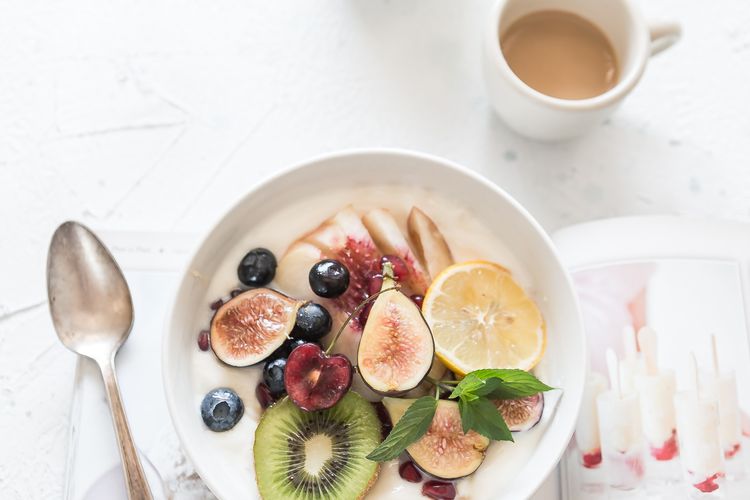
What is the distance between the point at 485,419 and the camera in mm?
986

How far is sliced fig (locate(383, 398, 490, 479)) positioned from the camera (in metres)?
1.01

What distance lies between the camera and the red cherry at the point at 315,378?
995 millimetres

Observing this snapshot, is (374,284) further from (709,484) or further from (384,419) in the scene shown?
(709,484)

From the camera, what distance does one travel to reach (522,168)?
1.31 meters

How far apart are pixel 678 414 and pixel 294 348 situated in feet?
2.00

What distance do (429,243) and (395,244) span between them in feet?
0.17

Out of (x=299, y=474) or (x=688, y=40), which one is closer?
(x=299, y=474)

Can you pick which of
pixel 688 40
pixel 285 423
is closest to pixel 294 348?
pixel 285 423

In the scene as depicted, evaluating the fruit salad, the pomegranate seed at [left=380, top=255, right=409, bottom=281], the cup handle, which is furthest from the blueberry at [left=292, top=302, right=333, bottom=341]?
the cup handle

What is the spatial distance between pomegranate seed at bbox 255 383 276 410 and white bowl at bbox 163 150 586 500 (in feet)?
0.08

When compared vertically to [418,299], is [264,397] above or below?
below

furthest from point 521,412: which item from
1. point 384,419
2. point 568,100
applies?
point 568,100

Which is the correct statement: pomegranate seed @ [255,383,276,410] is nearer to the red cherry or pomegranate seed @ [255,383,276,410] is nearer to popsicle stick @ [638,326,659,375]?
the red cherry

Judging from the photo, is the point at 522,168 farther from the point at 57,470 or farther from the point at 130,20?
the point at 57,470
